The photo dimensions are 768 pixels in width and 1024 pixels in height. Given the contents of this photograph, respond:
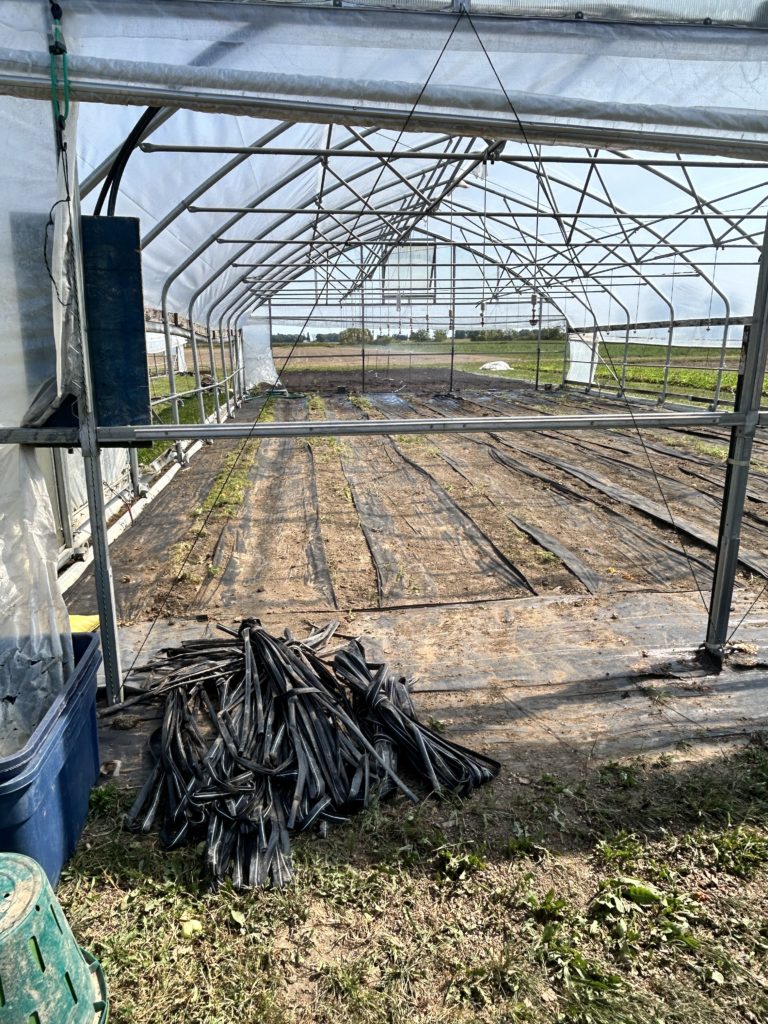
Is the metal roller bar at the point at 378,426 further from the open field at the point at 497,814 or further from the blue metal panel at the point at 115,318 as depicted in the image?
the open field at the point at 497,814

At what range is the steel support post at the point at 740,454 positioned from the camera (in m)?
3.29

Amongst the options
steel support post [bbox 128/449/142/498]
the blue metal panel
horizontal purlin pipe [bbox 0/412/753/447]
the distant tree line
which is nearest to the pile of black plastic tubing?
horizontal purlin pipe [bbox 0/412/753/447]

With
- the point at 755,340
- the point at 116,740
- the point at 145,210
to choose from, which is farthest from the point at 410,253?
the point at 116,740

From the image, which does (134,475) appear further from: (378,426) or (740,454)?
(740,454)

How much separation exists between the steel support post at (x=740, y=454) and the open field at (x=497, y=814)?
11.8 inches

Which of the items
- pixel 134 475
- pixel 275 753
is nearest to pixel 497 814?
pixel 275 753

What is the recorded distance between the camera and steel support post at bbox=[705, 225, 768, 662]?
3.29 m

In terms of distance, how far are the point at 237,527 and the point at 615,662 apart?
381cm

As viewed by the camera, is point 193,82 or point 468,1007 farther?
point 193,82

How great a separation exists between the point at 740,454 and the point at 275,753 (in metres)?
2.76

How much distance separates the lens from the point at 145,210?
645 cm

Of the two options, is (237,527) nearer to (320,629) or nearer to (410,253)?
(320,629)

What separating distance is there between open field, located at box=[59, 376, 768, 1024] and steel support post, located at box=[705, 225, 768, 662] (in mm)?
301

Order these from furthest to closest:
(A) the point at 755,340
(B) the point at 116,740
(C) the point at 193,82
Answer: (A) the point at 755,340 < (B) the point at 116,740 < (C) the point at 193,82
